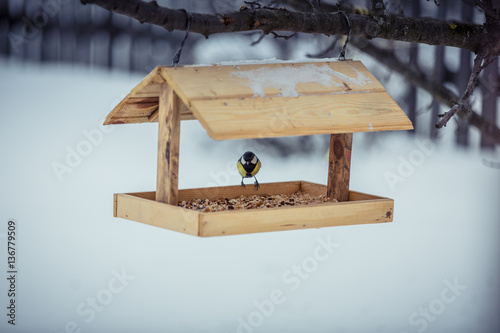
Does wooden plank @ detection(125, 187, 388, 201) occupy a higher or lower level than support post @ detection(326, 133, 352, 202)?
lower

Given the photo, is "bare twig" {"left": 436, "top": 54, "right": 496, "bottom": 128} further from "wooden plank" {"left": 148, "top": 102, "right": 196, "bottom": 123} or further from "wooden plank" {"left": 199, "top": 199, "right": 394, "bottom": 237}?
"wooden plank" {"left": 148, "top": 102, "right": 196, "bottom": 123}

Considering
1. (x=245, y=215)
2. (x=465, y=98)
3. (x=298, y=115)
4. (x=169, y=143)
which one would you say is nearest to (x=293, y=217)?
(x=245, y=215)

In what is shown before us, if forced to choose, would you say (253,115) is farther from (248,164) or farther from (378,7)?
(378,7)

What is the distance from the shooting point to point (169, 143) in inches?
77.8

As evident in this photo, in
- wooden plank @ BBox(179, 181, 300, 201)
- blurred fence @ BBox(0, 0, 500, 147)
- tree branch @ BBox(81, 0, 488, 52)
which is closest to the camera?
tree branch @ BBox(81, 0, 488, 52)

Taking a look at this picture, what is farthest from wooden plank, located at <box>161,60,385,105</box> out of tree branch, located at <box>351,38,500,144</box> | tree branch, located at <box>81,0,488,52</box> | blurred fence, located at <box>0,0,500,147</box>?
blurred fence, located at <box>0,0,500,147</box>

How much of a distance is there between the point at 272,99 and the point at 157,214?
1.47 feet

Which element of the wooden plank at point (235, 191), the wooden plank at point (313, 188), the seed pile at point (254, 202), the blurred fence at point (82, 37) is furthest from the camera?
the blurred fence at point (82, 37)

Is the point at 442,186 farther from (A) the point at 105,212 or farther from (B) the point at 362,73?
(B) the point at 362,73

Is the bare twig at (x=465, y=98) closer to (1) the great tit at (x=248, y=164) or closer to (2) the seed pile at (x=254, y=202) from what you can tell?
(2) the seed pile at (x=254, y=202)

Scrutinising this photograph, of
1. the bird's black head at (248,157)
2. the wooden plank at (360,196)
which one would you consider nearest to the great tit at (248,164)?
the bird's black head at (248,157)

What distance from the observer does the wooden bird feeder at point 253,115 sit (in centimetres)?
186

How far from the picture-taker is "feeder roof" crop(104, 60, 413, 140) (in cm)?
186

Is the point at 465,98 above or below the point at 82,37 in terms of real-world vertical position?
below
